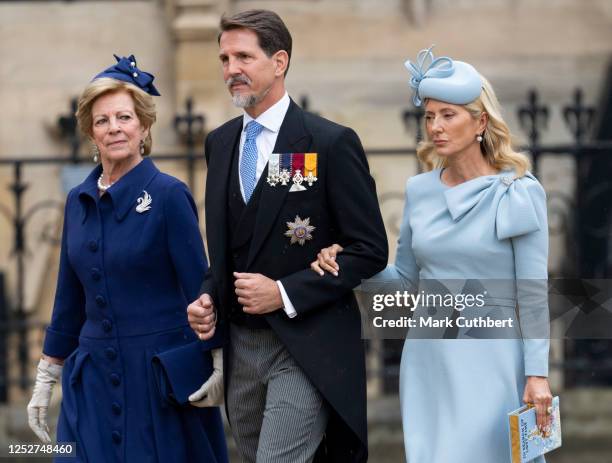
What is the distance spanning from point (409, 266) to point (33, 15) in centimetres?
535

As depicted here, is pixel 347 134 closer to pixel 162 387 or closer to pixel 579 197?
pixel 162 387

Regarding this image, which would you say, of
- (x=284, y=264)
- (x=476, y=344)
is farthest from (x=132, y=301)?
(x=476, y=344)

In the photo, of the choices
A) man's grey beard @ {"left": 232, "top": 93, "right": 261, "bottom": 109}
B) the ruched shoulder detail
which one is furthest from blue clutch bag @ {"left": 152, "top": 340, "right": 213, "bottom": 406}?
the ruched shoulder detail

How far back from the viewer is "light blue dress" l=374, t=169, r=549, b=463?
520 cm

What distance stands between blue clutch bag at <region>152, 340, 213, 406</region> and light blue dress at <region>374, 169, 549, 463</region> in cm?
71

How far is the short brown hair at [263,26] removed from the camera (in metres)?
5.33

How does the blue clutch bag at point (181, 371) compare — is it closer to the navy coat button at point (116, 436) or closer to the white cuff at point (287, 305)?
the navy coat button at point (116, 436)

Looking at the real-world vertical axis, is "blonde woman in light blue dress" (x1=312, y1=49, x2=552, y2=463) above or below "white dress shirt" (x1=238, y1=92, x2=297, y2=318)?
below

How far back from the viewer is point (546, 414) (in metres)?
5.13

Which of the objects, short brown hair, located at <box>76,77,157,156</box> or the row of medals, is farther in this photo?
short brown hair, located at <box>76,77,157,156</box>

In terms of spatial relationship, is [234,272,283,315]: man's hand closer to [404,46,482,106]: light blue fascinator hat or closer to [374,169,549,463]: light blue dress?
[374,169,549,463]: light blue dress

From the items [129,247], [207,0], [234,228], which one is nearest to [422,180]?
[234,228]

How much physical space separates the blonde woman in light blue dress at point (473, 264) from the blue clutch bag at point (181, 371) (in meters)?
0.61

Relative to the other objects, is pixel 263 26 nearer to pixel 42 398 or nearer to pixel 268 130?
pixel 268 130
